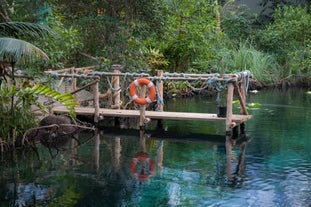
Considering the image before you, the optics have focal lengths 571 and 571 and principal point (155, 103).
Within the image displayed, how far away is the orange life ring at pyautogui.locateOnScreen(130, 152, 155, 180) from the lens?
28.5 feet

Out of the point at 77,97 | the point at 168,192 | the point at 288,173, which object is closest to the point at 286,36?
the point at 77,97

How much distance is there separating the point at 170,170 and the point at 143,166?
51 centimetres

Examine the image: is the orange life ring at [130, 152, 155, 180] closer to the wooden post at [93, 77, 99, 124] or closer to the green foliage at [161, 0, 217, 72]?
the wooden post at [93, 77, 99, 124]

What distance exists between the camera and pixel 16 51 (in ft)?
29.2

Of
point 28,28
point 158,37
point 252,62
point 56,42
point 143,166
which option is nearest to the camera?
point 143,166

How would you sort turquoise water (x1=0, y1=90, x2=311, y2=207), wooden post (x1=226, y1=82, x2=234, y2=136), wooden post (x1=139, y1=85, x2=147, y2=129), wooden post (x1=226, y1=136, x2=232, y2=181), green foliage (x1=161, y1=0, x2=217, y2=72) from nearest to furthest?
turquoise water (x1=0, y1=90, x2=311, y2=207), wooden post (x1=226, y1=136, x2=232, y2=181), wooden post (x1=226, y1=82, x2=234, y2=136), wooden post (x1=139, y1=85, x2=147, y2=129), green foliage (x1=161, y1=0, x2=217, y2=72)

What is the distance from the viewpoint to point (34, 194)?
24.9ft

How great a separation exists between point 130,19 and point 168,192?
7.56m

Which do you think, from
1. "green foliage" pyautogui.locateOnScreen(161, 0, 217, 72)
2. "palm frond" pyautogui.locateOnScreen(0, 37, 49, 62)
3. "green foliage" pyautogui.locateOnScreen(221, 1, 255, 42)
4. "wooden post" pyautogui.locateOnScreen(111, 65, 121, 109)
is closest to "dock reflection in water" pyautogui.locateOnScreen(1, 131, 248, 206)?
"palm frond" pyautogui.locateOnScreen(0, 37, 49, 62)

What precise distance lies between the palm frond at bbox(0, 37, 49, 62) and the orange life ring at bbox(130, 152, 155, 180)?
235cm

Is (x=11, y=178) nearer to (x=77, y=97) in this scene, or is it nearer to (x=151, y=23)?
(x=77, y=97)

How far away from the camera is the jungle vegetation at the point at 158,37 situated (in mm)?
10977

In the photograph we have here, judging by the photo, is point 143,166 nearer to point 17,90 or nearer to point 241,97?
point 17,90

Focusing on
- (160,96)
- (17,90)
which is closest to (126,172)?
(17,90)
